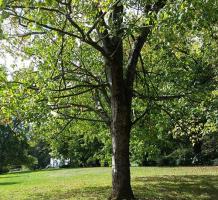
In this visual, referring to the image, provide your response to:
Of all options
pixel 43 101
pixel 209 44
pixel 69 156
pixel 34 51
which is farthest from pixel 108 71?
pixel 69 156

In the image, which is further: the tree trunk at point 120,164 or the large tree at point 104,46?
the tree trunk at point 120,164

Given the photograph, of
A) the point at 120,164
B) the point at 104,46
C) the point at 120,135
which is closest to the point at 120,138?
the point at 120,135

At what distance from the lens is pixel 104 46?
13531 mm

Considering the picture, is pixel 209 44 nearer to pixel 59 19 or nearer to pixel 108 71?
pixel 108 71

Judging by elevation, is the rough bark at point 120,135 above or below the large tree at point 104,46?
below

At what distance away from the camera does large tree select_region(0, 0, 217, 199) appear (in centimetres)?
893

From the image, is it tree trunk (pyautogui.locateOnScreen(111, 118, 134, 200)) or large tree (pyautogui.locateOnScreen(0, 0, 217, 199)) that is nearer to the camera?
large tree (pyautogui.locateOnScreen(0, 0, 217, 199))

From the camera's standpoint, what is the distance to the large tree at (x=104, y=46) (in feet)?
29.3

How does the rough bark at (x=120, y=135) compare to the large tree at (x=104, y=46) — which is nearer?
the large tree at (x=104, y=46)

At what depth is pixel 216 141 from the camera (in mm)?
38250

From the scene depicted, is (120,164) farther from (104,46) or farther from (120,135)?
(104,46)

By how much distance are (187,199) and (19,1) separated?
8.65m

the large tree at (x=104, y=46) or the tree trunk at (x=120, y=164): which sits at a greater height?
the large tree at (x=104, y=46)

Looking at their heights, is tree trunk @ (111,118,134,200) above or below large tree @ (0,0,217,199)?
below
